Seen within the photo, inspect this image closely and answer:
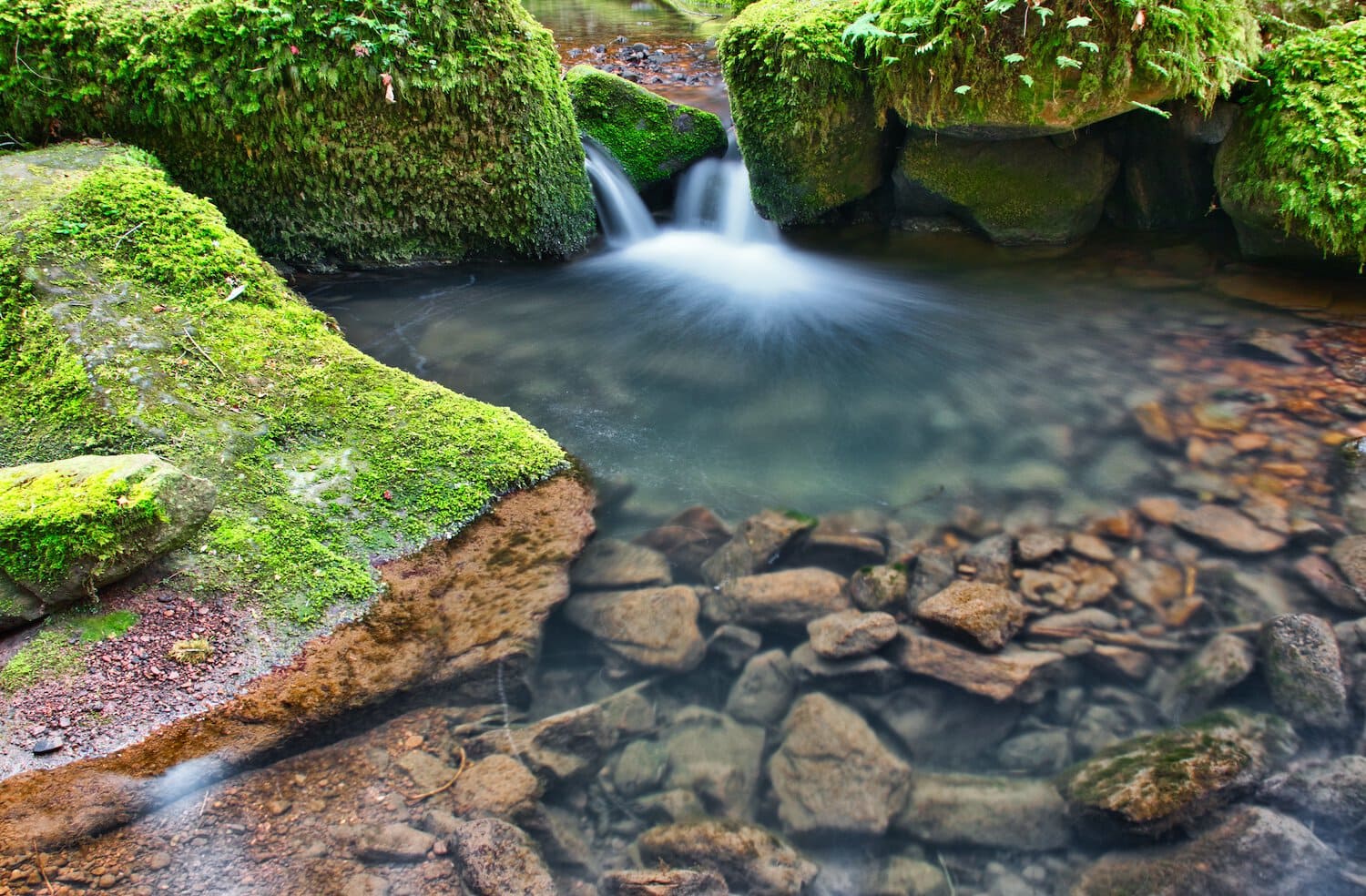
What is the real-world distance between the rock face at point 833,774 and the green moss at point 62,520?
8.29 ft

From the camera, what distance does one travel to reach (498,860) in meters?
2.51

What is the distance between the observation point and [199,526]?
314 cm

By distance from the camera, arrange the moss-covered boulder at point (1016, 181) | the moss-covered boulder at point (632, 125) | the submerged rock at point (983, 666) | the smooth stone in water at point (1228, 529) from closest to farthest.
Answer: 1. the submerged rock at point (983, 666)
2. the smooth stone in water at point (1228, 529)
3. the moss-covered boulder at point (1016, 181)
4. the moss-covered boulder at point (632, 125)

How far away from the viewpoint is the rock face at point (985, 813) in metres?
2.65

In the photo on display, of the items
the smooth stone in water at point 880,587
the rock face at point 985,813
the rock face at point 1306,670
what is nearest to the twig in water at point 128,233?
the smooth stone in water at point 880,587

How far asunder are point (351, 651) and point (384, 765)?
50 cm

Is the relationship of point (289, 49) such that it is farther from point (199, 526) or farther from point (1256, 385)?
point (1256, 385)

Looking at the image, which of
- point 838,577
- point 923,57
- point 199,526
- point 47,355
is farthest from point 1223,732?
point 47,355

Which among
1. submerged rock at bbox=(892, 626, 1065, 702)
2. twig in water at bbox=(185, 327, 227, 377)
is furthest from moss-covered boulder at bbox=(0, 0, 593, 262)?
submerged rock at bbox=(892, 626, 1065, 702)

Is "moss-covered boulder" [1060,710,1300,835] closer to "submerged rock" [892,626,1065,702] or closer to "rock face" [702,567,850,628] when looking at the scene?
"submerged rock" [892,626,1065,702]

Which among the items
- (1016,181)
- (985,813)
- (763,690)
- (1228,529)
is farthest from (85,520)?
(1016,181)

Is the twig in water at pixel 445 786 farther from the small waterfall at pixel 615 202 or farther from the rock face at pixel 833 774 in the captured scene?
the small waterfall at pixel 615 202

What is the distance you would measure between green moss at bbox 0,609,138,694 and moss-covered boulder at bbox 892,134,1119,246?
6.44 meters

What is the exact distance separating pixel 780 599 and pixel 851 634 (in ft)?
1.20
